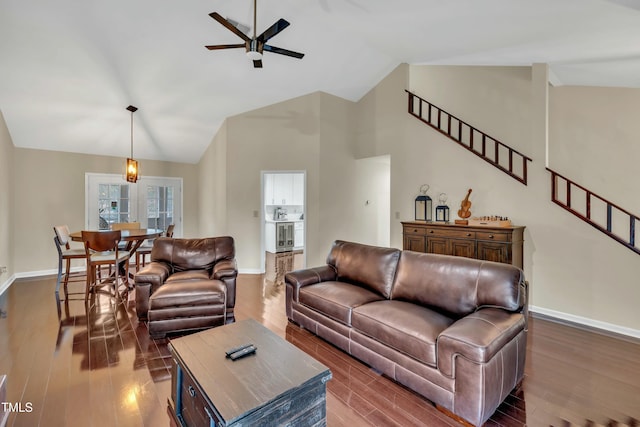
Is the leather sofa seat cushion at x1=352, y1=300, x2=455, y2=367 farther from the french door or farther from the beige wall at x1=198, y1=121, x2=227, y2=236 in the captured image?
the french door

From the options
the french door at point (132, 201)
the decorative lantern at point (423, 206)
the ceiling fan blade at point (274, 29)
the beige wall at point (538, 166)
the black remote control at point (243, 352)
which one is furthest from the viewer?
the french door at point (132, 201)

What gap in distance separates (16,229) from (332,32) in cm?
630

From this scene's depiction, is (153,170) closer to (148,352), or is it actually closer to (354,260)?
(148,352)

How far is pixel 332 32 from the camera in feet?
13.6

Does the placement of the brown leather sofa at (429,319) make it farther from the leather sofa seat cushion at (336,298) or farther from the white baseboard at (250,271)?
the white baseboard at (250,271)

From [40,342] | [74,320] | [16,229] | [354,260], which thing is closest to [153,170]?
[16,229]

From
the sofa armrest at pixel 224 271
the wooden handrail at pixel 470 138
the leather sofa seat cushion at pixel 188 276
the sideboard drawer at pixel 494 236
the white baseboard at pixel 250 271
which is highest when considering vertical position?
the wooden handrail at pixel 470 138

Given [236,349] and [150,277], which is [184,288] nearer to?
[150,277]

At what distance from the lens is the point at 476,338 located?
5.93 feet

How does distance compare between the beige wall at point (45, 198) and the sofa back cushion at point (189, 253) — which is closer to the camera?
the sofa back cushion at point (189, 253)

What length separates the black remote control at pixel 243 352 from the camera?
68.9 inches

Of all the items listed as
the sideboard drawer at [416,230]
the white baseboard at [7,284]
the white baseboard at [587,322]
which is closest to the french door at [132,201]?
the white baseboard at [7,284]

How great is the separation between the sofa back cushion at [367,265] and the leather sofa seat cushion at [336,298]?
0.32 ft

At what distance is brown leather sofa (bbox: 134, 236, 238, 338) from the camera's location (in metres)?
2.99
